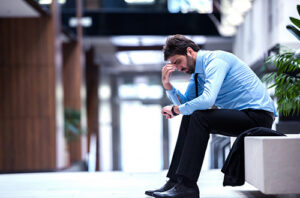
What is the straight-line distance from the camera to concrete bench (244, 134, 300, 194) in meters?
2.17

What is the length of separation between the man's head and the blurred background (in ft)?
2.17

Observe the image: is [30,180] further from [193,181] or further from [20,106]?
[20,106]

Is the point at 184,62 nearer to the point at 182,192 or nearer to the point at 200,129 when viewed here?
the point at 200,129

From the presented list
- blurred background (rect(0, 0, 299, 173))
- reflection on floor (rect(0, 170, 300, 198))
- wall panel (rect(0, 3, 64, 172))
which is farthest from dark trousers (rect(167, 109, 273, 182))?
wall panel (rect(0, 3, 64, 172))

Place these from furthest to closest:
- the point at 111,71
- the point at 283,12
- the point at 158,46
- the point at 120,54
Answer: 1. the point at 111,71
2. the point at 120,54
3. the point at 158,46
4. the point at 283,12

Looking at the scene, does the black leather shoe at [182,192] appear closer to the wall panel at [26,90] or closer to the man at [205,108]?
the man at [205,108]

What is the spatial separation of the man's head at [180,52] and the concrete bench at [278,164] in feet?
2.05

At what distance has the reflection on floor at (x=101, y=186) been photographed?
2.75m

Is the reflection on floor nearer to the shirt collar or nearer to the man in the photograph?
the man

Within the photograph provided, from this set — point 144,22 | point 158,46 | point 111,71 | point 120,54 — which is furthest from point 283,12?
point 111,71

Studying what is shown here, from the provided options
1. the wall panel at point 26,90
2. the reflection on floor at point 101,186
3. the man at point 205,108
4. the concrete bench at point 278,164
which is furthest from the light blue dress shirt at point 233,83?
the wall panel at point 26,90

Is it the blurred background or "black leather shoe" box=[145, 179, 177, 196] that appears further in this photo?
the blurred background

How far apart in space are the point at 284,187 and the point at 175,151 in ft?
2.15

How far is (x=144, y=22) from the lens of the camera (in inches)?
438
